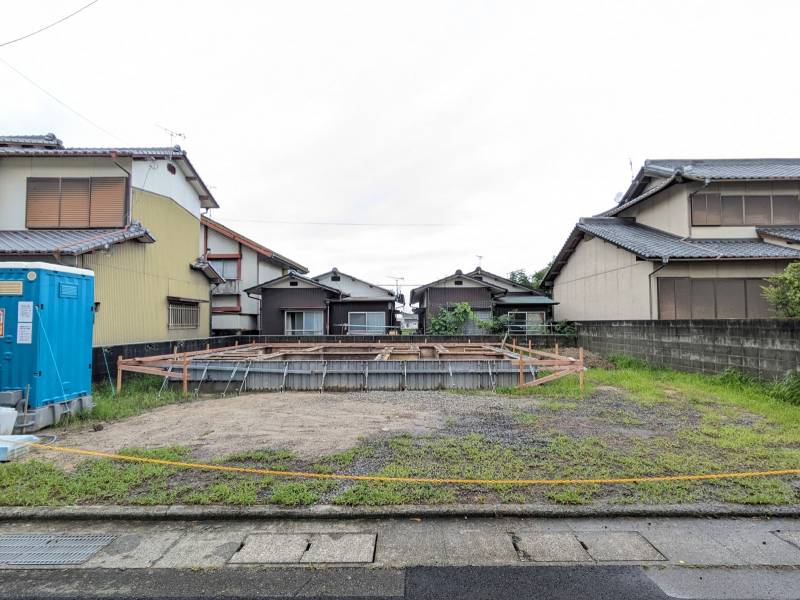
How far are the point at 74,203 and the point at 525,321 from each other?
56.9ft

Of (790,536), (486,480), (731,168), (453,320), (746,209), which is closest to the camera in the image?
(790,536)

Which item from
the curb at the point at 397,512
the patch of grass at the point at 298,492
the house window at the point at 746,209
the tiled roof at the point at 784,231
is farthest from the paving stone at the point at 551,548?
the tiled roof at the point at 784,231

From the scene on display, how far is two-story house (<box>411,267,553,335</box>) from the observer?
17875 mm

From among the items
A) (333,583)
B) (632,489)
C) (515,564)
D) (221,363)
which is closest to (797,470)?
(632,489)

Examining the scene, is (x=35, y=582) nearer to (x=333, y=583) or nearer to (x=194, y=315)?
(x=333, y=583)

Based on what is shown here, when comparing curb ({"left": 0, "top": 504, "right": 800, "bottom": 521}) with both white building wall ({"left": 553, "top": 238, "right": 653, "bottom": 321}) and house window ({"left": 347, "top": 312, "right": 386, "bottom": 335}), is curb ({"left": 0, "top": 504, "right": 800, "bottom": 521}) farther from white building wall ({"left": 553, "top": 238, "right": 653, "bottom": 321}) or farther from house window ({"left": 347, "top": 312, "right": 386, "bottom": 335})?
house window ({"left": 347, "top": 312, "right": 386, "bottom": 335})

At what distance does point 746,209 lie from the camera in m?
12.7

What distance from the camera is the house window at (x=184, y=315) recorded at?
12117 millimetres

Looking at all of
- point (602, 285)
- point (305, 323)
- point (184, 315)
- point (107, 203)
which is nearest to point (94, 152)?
point (107, 203)

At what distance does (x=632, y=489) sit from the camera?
332 centimetres

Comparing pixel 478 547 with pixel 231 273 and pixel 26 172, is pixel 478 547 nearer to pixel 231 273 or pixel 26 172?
pixel 26 172

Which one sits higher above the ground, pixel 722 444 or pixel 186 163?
pixel 186 163

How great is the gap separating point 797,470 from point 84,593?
5.54 meters

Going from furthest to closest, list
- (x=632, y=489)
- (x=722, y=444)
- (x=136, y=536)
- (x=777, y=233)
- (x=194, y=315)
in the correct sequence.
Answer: (x=194, y=315) < (x=777, y=233) < (x=722, y=444) < (x=632, y=489) < (x=136, y=536)
